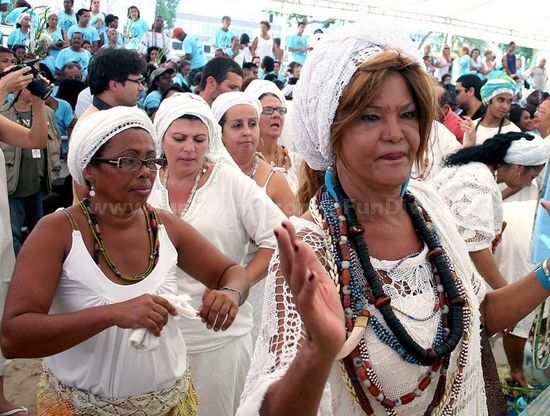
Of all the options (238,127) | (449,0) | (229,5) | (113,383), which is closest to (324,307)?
(113,383)

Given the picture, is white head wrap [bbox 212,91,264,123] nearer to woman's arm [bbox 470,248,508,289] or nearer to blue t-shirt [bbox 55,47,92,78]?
woman's arm [bbox 470,248,508,289]

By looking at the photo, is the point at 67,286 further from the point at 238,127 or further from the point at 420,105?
the point at 238,127

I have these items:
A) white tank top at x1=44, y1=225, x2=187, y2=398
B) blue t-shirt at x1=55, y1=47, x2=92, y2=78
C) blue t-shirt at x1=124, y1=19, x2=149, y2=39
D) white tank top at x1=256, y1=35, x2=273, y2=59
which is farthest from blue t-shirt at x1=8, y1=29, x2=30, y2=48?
white tank top at x1=44, y1=225, x2=187, y2=398

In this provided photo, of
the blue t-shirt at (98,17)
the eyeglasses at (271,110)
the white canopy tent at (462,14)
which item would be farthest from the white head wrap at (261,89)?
the white canopy tent at (462,14)

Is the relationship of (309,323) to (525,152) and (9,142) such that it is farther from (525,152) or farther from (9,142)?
(9,142)

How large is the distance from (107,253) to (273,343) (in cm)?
102

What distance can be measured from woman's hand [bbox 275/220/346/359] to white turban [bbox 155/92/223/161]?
2.45m

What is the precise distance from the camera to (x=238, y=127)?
4.73 metres

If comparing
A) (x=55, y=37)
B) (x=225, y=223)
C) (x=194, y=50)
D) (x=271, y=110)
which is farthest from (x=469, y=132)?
(x=194, y=50)

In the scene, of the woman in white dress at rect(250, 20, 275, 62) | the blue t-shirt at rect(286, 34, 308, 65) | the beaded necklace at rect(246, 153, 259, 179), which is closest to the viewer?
the beaded necklace at rect(246, 153, 259, 179)

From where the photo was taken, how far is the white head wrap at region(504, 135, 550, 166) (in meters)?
4.36

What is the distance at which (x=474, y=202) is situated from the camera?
4.04m

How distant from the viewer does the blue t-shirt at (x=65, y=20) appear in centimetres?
1437

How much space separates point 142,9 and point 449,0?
9707 mm
